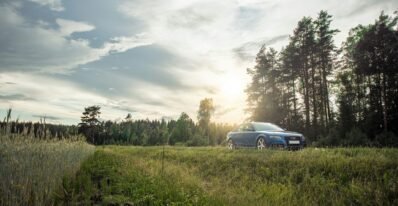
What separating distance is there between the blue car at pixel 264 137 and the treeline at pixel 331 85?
12210 millimetres

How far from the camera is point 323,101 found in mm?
43438

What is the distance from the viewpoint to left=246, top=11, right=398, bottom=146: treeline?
32.5 meters

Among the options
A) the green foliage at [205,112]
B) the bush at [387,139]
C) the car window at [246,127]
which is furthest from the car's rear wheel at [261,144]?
the green foliage at [205,112]

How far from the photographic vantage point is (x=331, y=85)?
4653cm

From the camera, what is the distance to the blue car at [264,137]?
17062 millimetres

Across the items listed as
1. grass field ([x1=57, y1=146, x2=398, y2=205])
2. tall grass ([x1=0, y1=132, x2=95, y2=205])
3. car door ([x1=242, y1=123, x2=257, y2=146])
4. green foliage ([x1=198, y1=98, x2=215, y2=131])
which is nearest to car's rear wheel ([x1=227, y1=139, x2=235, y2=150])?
car door ([x1=242, y1=123, x2=257, y2=146])

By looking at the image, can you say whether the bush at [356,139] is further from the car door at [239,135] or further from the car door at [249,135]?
the car door at [249,135]

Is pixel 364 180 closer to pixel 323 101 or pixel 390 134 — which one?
pixel 390 134

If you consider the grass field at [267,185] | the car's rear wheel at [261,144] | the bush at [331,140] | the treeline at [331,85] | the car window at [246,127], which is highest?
the treeline at [331,85]

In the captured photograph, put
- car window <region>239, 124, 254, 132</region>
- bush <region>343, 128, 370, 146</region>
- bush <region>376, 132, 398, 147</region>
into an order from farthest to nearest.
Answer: bush <region>343, 128, 370, 146</region> < bush <region>376, 132, 398, 147</region> < car window <region>239, 124, 254, 132</region>

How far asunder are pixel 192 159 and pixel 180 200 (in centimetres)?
921

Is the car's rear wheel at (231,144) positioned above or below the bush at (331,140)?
below

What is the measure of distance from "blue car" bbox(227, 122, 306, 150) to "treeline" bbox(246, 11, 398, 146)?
40.1 feet

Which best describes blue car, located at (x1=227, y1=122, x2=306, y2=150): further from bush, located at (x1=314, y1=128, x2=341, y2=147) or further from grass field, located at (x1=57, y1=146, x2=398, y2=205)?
bush, located at (x1=314, y1=128, x2=341, y2=147)
